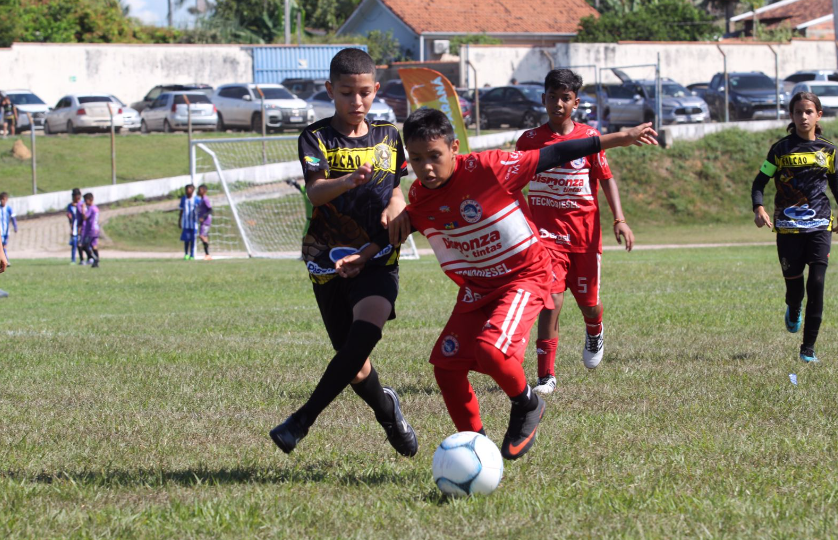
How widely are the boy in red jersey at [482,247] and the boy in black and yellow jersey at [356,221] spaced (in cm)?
15

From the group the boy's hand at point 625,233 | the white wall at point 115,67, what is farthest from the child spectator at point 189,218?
the white wall at point 115,67

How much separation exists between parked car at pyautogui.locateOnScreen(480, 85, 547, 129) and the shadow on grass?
30.4 metres

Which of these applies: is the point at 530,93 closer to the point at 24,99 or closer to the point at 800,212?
the point at 24,99

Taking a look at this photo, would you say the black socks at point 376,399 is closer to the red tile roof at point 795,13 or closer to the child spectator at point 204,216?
the child spectator at point 204,216

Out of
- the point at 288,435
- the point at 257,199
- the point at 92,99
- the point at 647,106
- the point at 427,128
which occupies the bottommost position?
the point at 288,435

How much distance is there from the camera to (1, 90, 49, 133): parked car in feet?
121

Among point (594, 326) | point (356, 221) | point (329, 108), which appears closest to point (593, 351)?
point (594, 326)

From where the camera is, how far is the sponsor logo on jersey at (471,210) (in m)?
4.56

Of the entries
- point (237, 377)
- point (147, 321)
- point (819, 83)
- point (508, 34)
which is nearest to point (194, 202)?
point (147, 321)

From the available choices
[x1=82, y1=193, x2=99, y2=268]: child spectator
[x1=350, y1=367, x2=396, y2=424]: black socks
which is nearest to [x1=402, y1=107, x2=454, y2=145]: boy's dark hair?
[x1=350, y1=367, x2=396, y2=424]: black socks

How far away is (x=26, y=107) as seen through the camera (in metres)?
37.0

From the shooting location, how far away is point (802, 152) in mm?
7570

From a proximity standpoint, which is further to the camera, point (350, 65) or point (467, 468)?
point (350, 65)

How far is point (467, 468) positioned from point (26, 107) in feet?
120
